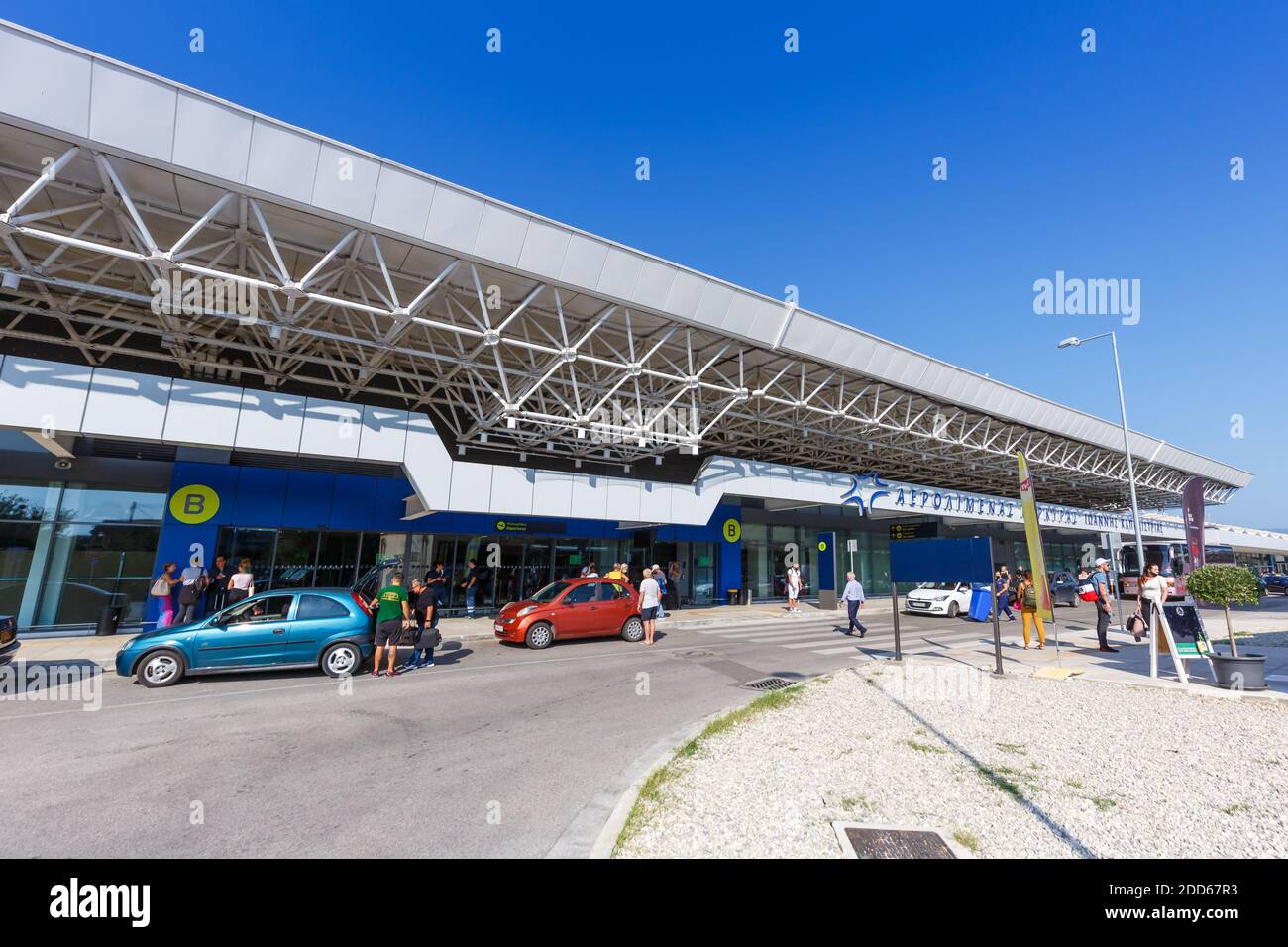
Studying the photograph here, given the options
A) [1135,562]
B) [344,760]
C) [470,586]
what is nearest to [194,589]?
[470,586]

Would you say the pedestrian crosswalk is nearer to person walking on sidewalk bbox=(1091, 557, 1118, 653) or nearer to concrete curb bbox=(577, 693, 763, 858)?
person walking on sidewalk bbox=(1091, 557, 1118, 653)

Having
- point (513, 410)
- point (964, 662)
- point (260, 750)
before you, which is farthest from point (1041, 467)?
point (260, 750)

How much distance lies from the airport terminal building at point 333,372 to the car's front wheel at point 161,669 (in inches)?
239

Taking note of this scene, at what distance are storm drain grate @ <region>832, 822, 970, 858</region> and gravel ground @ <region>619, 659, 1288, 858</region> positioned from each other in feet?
0.35

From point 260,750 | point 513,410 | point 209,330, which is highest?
point 209,330

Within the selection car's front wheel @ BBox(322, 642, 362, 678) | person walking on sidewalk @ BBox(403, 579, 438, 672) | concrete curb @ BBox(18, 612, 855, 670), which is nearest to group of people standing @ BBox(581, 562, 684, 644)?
concrete curb @ BBox(18, 612, 855, 670)

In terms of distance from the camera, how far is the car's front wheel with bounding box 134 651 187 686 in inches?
352

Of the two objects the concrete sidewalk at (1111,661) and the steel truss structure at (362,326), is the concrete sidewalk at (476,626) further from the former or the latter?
the concrete sidewalk at (1111,661)

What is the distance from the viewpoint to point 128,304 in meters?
15.2

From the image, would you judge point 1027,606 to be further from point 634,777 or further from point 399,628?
point 399,628

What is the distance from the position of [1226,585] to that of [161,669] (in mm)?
18134

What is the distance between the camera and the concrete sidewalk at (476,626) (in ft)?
38.0
